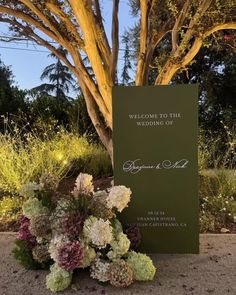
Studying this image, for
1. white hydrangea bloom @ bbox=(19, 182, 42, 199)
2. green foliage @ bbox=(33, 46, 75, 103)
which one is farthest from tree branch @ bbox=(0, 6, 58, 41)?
green foliage @ bbox=(33, 46, 75, 103)

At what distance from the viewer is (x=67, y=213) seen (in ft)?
14.8

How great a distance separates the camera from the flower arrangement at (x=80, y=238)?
423cm

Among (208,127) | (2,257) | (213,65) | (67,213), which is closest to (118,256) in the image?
(67,213)

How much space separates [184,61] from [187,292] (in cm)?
520

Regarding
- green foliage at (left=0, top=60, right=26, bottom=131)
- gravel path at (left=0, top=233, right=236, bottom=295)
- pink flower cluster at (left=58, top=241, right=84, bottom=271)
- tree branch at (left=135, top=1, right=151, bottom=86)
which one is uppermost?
tree branch at (left=135, top=1, right=151, bottom=86)

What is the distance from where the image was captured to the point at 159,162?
16.9 feet

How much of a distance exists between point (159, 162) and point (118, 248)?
1122mm

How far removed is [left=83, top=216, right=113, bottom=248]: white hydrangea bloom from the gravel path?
401 mm

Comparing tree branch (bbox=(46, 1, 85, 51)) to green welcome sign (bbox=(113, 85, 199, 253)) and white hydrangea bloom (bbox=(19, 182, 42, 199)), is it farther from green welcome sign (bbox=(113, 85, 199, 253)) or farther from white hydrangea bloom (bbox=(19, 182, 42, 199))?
white hydrangea bloom (bbox=(19, 182, 42, 199))

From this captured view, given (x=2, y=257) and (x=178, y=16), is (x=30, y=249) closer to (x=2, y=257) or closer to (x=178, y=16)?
(x=2, y=257)

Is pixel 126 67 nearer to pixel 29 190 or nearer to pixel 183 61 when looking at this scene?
pixel 183 61

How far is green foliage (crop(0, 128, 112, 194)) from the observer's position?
7.98 meters

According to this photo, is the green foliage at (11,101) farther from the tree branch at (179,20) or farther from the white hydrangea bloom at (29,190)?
the white hydrangea bloom at (29,190)

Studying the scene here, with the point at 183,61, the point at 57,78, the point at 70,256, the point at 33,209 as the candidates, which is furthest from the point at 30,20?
the point at 57,78
